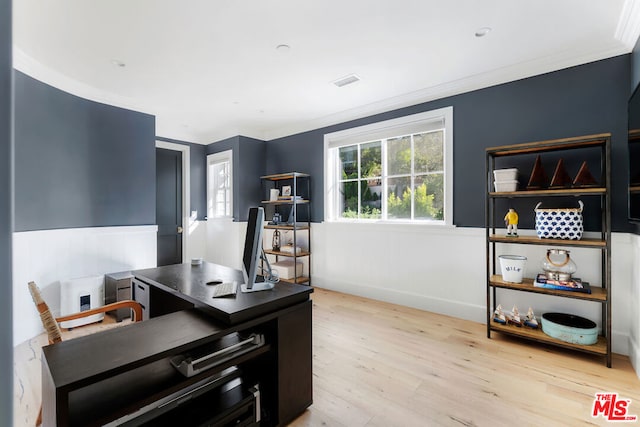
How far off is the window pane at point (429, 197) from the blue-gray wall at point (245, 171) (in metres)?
2.75

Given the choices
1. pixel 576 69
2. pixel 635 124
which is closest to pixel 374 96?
pixel 576 69

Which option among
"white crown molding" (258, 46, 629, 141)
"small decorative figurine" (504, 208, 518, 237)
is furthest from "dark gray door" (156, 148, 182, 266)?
"small decorative figurine" (504, 208, 518, 237)

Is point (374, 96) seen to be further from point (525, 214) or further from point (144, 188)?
point (144, 188)

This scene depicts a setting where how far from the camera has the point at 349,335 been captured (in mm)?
2811

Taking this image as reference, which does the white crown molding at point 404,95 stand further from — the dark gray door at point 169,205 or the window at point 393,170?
the dark gray door at point 169,205

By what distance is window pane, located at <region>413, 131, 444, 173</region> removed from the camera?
341cm

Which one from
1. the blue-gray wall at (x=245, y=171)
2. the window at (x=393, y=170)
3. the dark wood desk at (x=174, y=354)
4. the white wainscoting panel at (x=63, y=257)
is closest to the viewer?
the dark wood desk at (x=174, y=354)

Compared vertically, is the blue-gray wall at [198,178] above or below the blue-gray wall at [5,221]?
above

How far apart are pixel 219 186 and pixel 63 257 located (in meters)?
2.72

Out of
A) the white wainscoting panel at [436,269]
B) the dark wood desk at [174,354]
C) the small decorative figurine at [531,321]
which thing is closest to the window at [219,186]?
the white wainscoting panel at [436,269]

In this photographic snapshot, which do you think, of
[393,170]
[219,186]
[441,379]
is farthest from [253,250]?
[219,186]

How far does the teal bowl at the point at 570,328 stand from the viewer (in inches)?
91.8

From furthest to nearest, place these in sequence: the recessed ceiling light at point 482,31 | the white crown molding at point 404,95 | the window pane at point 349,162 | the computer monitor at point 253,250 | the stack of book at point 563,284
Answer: the window pane at point 349,162
the white crown molding at point 404,95
the stack of book at point 563,284
the recessed ceiling light at point 482,31
the computer monitor at point 253,250
